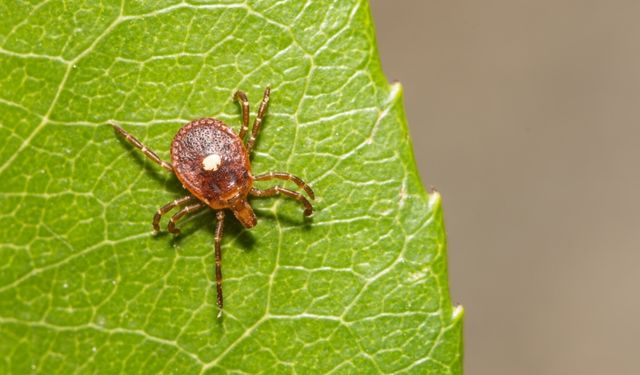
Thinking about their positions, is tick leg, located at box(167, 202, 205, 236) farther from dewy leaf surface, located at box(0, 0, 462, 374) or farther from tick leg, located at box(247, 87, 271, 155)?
tick leg, located at box(247, 87, 271, 155)

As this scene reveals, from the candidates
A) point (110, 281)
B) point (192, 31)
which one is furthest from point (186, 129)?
point (110, 281)

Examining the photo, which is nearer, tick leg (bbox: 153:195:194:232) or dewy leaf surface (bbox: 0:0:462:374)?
dewy leaf surface (bbox: 0:0:462:374)

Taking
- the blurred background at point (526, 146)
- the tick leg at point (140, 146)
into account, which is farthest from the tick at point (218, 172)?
the blurred background at point (526, 146)

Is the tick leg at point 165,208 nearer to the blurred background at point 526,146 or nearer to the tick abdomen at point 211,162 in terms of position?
the tick abdomen at point 211,162

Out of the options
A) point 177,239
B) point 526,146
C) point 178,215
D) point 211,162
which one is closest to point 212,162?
point 211,162

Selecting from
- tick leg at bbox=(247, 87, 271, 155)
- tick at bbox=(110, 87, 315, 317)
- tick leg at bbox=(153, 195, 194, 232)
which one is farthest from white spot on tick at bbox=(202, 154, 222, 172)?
tick leg at bbox=(247, 87, 271, 155)

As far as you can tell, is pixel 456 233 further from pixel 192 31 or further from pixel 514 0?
pixel 192 31
